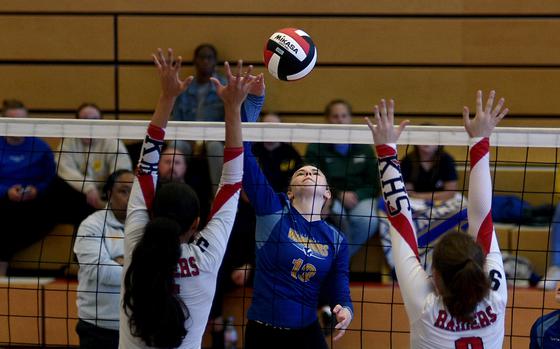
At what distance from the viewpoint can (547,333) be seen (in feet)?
13.5

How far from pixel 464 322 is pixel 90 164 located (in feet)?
14.6

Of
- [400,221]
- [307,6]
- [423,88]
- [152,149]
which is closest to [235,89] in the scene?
[152,149]

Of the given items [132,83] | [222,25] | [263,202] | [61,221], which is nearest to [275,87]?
[222,25]

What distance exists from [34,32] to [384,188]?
19.0 ft

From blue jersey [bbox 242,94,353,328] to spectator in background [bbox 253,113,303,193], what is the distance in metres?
1.66

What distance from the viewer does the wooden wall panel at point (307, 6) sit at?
8047mm

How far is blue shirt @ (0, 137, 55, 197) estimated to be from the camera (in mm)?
6824

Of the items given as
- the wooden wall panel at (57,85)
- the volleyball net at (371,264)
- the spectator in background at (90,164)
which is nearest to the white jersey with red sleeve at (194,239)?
the volleyball net at (371,264)

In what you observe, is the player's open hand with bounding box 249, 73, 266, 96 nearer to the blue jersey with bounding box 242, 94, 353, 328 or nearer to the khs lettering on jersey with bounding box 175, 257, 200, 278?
the blue jersey with bounding box 242, 94, 353, 328

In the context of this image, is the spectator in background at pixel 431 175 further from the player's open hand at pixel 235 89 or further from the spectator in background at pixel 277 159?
the player's open hand at pixel 235 89

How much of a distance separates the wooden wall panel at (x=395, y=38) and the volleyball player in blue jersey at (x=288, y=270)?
3.55m

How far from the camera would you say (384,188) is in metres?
3.38

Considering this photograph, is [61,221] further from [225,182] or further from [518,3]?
[518,3]

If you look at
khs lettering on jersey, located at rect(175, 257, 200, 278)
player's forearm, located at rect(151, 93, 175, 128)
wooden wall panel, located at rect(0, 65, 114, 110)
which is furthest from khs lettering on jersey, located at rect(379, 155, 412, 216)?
wooden wall panel, located at rect(0, 65, 114, 110)
